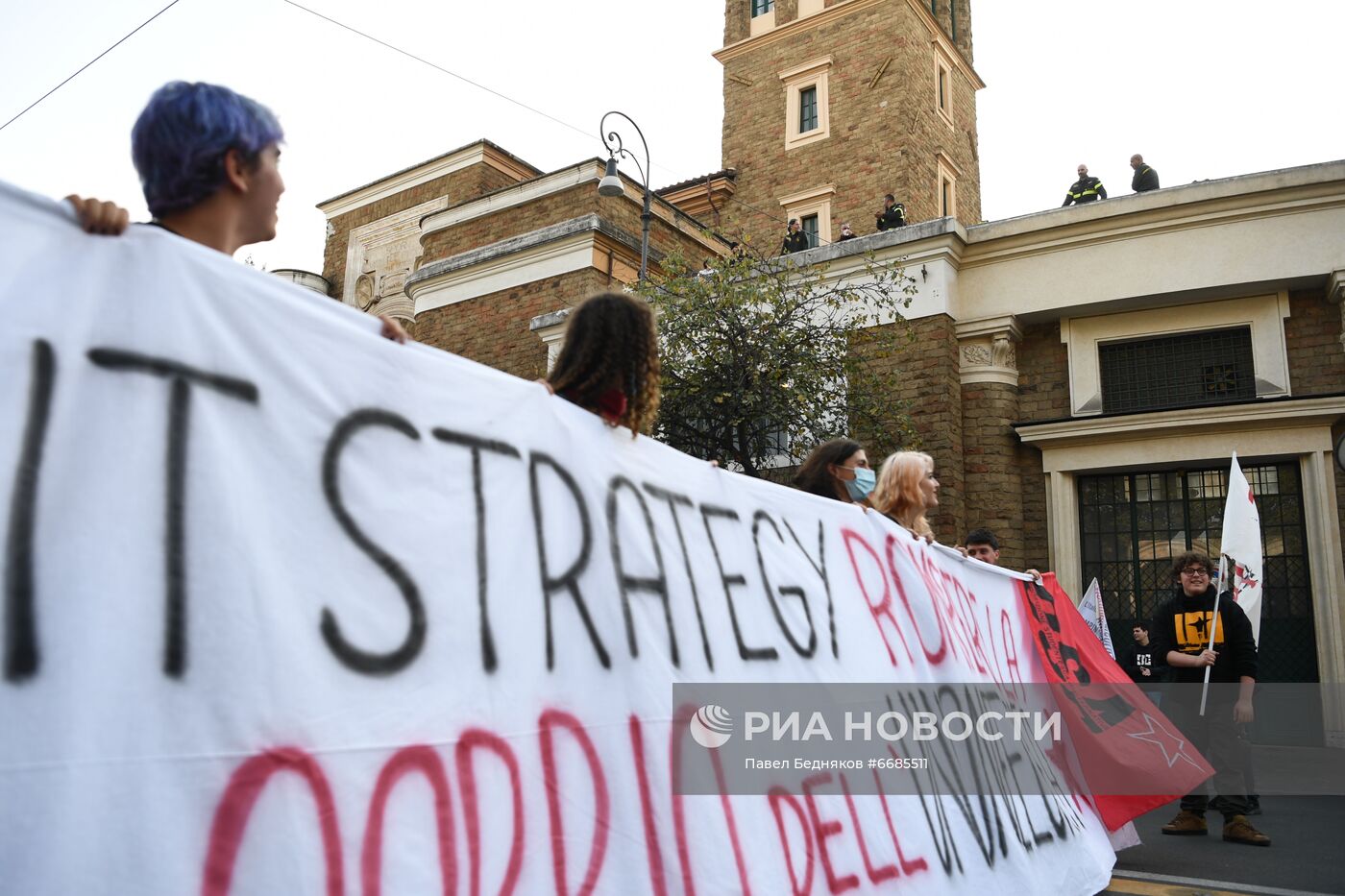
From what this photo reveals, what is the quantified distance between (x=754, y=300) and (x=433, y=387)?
1111 cm

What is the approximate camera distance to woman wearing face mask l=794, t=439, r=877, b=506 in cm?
441

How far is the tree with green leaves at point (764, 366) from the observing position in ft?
42.4

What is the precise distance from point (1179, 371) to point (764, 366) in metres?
6.06

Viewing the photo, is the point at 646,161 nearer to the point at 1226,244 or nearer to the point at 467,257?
the point at 467,257

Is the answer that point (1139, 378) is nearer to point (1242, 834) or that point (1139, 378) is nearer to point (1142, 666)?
point (1142, 666)

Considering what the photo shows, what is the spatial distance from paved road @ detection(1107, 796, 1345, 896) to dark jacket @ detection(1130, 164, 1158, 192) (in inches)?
403

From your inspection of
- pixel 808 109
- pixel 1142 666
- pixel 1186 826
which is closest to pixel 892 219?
pixel 1142 666

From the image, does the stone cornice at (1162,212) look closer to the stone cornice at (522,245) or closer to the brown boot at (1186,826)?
the stone cornice at (522,245)

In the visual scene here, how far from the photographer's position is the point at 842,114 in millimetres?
25125

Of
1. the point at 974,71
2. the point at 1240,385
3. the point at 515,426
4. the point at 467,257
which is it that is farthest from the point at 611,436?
the point at 974,71

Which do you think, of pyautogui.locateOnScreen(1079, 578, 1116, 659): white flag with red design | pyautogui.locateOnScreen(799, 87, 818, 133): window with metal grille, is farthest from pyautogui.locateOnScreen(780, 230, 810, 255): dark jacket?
pyautogui.locateOnScreen(799, 87, 818, 133): window with metal grille

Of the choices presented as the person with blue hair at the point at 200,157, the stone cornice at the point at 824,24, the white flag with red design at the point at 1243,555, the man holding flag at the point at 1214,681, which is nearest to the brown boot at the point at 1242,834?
the man holding flag at the point at 1214,681

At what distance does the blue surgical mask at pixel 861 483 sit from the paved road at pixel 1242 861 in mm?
2304

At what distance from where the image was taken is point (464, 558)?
2229mm
